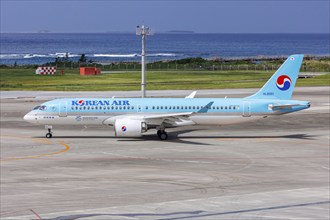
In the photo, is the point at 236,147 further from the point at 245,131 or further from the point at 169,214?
the point at 169,214

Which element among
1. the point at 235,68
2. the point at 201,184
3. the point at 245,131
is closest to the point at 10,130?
the point at 245,131

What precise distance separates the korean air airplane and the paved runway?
1.68 metres

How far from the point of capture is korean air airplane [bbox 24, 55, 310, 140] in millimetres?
56156

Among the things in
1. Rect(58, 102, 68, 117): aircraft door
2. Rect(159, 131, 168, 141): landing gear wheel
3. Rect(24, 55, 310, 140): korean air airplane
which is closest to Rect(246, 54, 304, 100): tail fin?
Rect(24, 55, 310, 140): korean air airplane

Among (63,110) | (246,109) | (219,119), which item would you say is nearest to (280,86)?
(246,109)

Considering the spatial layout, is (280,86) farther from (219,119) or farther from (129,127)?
(129,127)

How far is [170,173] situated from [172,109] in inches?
Result: 621

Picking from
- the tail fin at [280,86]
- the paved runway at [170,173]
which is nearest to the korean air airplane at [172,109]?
the tail fin at [280,86]

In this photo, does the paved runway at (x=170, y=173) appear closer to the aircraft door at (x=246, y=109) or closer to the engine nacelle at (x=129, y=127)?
the engine nacelle at (x=129, y=127)

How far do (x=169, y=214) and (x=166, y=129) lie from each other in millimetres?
33390

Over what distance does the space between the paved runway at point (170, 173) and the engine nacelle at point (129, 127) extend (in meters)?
0.82

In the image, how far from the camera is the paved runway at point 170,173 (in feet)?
101

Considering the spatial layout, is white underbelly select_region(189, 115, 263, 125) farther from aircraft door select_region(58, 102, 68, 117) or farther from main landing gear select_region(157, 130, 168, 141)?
aircraft door select_region(58, 102, 68, 117)

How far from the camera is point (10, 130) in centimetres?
6231
